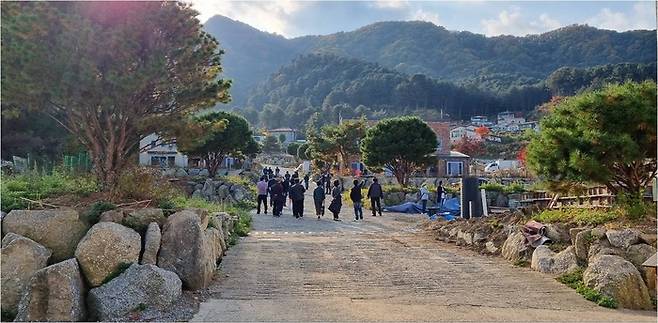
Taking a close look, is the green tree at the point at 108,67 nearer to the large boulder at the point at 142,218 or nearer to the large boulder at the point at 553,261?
the large boulder at the point at 142,218

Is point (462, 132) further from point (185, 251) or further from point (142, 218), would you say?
point (185, 251)

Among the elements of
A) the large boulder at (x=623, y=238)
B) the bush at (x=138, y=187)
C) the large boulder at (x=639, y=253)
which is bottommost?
the large boulder at (x=639, y=253)

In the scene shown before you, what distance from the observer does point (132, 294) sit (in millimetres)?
6191

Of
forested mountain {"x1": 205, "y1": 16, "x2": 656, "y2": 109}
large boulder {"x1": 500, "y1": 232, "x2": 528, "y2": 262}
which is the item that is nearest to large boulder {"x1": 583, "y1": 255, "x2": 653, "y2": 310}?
large boulder {"x1": 500, "y1": 232, "x2": 528, "y2": 262}

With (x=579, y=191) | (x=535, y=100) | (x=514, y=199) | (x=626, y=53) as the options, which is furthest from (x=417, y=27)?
(x=579, y=191)

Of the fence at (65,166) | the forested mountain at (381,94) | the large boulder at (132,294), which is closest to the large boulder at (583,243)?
the large boulder at (132,294)

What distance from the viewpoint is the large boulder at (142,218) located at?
24.4 ft

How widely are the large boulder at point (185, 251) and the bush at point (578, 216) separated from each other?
6007 mm

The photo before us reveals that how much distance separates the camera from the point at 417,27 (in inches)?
7382

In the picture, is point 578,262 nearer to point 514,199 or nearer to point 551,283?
point 551,283

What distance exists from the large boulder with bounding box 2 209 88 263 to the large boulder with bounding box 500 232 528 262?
22.3 feet

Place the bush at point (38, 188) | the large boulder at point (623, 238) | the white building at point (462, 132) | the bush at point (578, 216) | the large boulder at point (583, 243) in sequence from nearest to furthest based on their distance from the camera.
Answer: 1. the large boulder at point (623, 238)
2. the bush at point (38, 188)
3. the large boulder at point (583, 243)
4. the bush at point (578, 216)
5. the white building at point (462, 132)

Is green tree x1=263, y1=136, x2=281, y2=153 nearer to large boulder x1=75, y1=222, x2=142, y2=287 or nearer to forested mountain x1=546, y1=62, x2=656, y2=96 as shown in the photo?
forested mountain x1=546, y1=62, x2=656, y2=96

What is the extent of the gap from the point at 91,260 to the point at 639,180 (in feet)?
28.4
